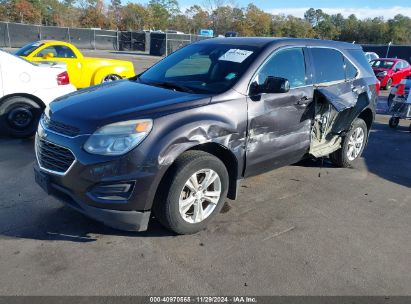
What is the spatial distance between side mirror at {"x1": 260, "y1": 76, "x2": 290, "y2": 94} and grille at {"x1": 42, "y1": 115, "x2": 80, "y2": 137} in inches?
75.5

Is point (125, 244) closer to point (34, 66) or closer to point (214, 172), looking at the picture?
point (214, 172)

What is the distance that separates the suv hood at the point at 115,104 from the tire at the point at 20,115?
323cm

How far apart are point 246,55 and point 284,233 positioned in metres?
1.95

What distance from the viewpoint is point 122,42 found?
163 feet

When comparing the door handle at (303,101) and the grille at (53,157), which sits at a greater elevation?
the door handle at (303,101)

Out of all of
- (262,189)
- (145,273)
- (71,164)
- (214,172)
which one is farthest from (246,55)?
(145,273)

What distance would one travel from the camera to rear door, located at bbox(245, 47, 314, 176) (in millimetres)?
4148

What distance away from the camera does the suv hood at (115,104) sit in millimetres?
3375

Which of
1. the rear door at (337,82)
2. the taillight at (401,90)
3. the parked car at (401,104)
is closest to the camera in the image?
the rear door at (337,82)

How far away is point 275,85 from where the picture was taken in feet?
13.1

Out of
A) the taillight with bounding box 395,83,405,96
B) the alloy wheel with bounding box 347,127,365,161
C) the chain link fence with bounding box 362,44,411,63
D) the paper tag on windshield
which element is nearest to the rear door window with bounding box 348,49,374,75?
the alloy wheel with bounding box 347,127,365,161

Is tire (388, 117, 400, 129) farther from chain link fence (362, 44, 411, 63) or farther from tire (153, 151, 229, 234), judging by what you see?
chain link fence (362, 44, 411, 63)

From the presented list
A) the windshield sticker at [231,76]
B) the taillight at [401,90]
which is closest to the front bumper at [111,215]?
the windshield sticker at [231,76]

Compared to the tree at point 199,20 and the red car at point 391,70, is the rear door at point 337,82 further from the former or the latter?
the tree at point 199,20
